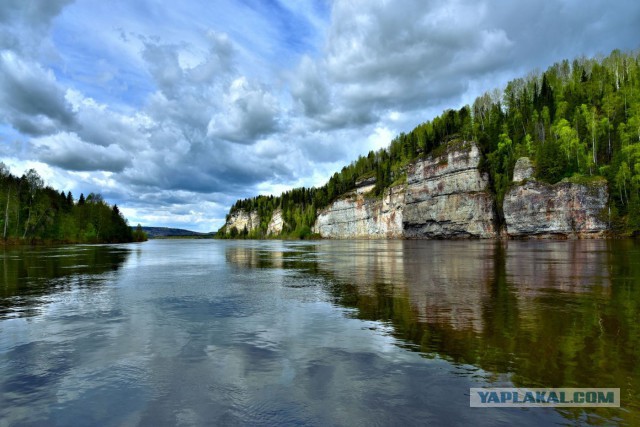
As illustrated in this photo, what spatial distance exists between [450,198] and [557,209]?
42100mm

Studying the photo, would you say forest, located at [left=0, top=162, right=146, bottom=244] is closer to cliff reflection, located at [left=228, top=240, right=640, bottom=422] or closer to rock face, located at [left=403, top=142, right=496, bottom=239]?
cliff reflection, located at [left=228, top=240, right=640, bottom=422]

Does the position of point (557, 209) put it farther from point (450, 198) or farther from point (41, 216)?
point (41, 216)

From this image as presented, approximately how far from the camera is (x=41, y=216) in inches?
4050

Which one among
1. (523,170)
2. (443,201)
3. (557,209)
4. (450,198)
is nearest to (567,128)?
(523,170)

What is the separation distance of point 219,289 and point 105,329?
9688 millimetres

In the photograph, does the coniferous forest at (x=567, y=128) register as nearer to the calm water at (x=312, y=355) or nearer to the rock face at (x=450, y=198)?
the rock face at (x=450, y=198)

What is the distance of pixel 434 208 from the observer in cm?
14525

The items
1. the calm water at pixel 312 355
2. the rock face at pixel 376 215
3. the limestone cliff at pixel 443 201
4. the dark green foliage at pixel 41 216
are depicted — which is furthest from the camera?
the rock face at pixel 376 215

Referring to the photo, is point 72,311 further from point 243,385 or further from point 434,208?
point 434,208

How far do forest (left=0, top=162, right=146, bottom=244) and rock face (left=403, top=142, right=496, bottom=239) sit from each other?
4918 inches

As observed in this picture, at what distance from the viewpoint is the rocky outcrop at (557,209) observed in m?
94.4

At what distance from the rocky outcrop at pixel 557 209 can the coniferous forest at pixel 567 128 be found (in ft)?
9.51

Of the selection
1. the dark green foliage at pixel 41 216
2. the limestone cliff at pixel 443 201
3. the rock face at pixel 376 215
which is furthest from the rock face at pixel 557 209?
the dark green foliage at pixel 41 216

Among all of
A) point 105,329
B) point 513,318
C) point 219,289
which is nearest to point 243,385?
point 105,329
